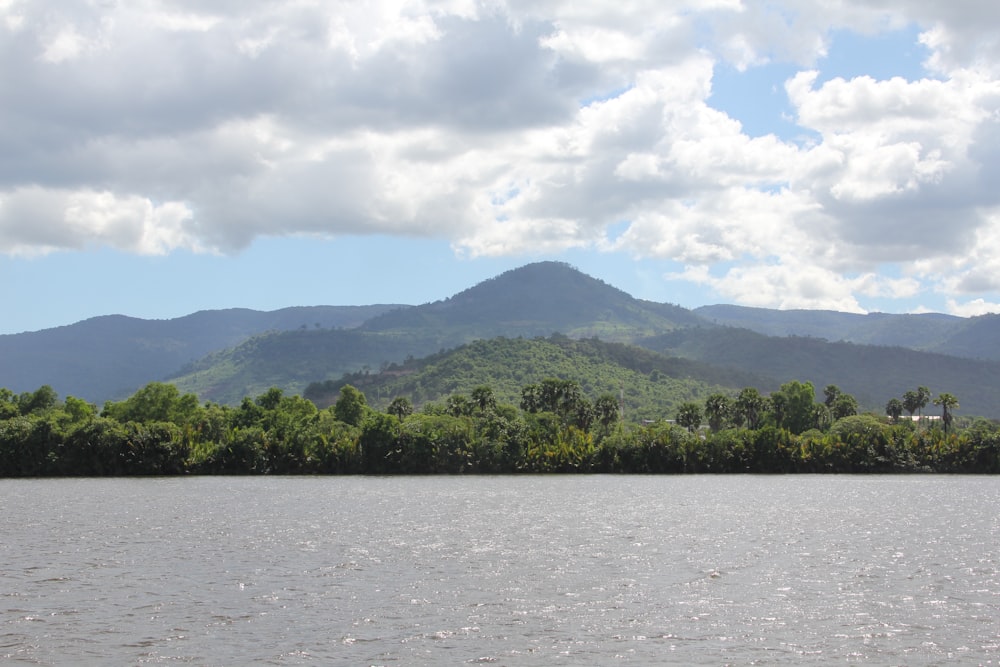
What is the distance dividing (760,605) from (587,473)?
106m

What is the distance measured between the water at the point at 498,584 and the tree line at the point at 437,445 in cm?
4967

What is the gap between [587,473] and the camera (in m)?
143

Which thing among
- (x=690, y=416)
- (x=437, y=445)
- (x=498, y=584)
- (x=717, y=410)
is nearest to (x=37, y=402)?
(x=437, y=445)

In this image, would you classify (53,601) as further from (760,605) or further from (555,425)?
(555,425)

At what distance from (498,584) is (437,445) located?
323 ft

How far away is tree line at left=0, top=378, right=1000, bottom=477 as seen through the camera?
13188 centimetres

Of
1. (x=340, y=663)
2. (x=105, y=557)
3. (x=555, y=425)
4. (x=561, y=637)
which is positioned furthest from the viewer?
(x=555, y=425)

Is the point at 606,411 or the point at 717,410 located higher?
the point at 717,410

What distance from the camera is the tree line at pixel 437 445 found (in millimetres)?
131875

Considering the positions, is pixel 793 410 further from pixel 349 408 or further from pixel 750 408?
pixel 349 408

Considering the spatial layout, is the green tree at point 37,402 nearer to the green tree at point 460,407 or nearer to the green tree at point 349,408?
the green tree at point 349,408

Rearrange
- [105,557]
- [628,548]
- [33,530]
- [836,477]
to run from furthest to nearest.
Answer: [836,477] → [33,530] → [628,548] → [105,557]

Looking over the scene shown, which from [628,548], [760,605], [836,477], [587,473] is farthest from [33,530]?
[836,477]

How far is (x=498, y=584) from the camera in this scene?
140ft
